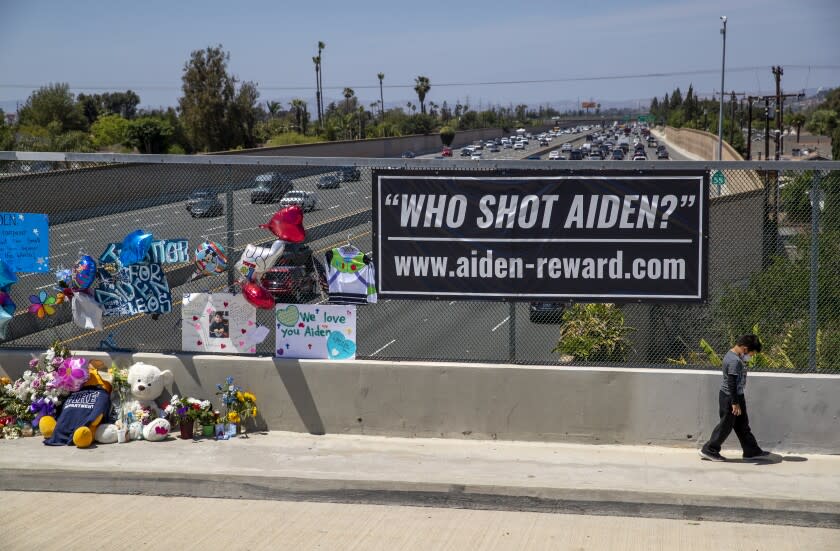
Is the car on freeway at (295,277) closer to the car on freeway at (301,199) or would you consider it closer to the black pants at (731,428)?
the car on freeway at (301,199)

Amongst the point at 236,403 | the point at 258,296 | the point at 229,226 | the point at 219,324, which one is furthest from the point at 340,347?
the point at 229,226

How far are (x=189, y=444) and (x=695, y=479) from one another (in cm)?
468

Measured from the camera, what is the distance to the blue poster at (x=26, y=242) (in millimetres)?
9347

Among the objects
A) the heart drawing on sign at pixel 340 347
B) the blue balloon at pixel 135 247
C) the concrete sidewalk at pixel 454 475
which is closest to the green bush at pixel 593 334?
the concrete sidewalk at pixel 454 475

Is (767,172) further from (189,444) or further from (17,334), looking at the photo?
(17,334)

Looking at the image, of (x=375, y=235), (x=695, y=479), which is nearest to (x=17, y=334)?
(x=375, y=235)

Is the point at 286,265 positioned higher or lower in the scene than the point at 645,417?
higher

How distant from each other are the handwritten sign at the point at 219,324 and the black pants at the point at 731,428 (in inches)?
173

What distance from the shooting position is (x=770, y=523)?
6.80 meters

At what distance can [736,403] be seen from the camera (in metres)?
7.59

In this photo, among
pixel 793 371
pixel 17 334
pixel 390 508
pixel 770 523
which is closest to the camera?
pixel 770 523

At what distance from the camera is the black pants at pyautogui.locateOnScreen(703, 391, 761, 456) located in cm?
762

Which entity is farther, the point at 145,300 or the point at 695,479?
the point at 145,300

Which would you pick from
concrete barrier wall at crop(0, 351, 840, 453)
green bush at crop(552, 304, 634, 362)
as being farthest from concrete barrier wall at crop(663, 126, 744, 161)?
concrete barrier wall at crop(0, 351, 840, 453)
